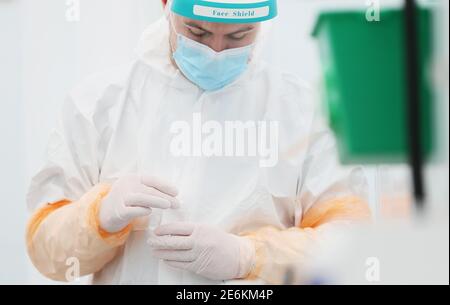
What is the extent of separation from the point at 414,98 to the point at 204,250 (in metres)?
0.55

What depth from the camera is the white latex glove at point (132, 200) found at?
3.97 feet

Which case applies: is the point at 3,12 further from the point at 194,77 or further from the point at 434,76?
the point at 434,76

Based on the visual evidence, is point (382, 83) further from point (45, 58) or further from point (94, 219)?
point (45, 58)

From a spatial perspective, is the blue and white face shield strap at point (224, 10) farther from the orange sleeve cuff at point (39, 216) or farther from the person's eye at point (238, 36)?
the orange sleeve cuff at point (39, 216)

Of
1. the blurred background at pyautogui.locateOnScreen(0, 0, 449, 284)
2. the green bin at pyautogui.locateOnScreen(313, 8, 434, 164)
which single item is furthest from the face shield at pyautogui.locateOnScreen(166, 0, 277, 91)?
the green bin at pyautogui.locateOnScreen(313, 8, 434, 164)

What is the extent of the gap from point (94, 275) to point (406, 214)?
0.71 metres

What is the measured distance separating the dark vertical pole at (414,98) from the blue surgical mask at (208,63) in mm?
500

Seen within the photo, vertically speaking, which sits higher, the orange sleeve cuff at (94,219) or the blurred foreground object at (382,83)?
the blurred foreground object at (382,83)

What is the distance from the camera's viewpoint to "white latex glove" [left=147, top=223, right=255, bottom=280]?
4.08ft

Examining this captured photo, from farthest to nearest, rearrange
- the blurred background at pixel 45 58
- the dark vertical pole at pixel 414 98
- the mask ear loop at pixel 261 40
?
the blurred background at pixel 45 58 < the mask ear loop at pixel 261 40 < the dark vertical pole at pixel 414 98

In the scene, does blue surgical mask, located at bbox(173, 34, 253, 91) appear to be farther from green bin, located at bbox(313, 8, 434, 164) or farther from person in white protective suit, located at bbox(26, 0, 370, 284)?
green bin, located at bbox(313, 8, 434, 164)

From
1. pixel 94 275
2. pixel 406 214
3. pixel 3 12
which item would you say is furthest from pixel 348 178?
pixel 3 12

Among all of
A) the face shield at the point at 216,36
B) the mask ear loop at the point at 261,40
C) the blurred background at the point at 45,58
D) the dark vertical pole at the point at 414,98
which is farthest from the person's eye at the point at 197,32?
the dark vertical pole at the point at 414,98

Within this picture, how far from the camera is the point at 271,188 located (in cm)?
130
